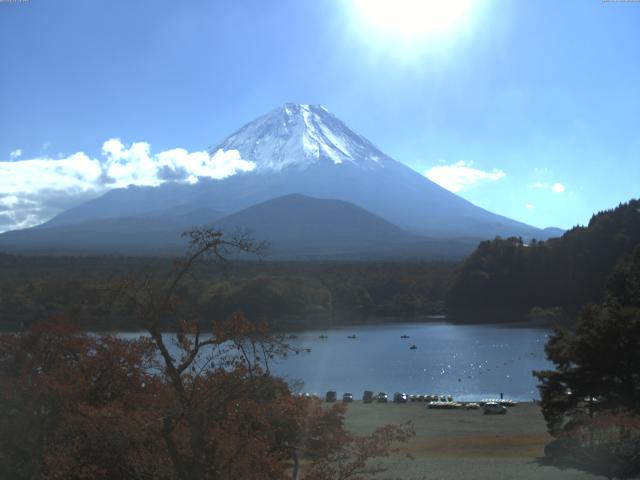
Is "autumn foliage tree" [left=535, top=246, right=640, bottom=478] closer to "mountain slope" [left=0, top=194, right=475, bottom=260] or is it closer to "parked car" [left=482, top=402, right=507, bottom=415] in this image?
"parked car" [left=482, top=402, right=507, bottom=415]

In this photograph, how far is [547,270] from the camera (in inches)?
1868

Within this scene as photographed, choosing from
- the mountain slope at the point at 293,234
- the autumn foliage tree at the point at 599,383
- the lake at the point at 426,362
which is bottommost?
the lake at the point at 426,362

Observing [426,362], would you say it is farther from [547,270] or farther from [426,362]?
[547,270]

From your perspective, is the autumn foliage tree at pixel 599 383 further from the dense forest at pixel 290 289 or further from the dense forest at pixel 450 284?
the dense forest at pixel 450 284

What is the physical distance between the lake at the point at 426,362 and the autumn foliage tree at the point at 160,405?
44.2 ft

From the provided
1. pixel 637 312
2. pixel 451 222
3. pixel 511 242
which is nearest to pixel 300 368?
pixel 637 312

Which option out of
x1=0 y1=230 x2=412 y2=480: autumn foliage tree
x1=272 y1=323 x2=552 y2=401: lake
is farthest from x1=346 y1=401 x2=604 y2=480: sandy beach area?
x1=272 y1=323 x2=552 y2=401: lake

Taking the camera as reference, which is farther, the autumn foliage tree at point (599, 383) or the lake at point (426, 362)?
the lake at point (426, 362)

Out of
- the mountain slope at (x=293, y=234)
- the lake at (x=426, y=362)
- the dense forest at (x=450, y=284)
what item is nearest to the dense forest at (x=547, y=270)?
the dense forest at (x=450, y=284)

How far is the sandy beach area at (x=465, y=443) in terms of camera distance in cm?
1013

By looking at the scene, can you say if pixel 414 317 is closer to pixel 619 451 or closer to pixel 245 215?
pixel 619 451

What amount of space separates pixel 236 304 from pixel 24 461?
33140mm

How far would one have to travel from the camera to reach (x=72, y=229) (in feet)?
370

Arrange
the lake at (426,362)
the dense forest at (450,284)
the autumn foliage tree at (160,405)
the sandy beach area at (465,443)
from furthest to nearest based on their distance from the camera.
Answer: the dense forest at (450,284) → the lake at (426,362) → the sandy beach area at (465,443) → the autumn foliage tree at (160,405)
